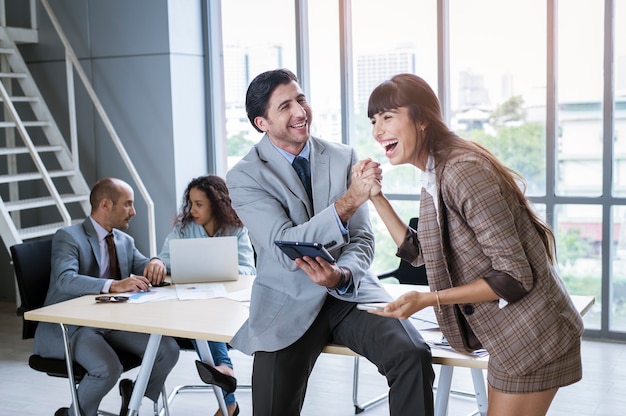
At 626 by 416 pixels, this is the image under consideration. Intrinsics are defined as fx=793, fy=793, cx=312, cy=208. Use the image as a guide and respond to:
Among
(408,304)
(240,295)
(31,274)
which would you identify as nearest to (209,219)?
(240,295)

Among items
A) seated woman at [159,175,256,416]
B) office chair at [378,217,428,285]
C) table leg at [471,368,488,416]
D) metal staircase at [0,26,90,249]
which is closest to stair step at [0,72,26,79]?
metal staircase at [0,26,90,249]

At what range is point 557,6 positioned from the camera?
518cm

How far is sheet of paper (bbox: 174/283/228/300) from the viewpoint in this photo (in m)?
3.49

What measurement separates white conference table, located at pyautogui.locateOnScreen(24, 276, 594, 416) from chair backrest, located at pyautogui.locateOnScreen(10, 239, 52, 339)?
0.82 ft

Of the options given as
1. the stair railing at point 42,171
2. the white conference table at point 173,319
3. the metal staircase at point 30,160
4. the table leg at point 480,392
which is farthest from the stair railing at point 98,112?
the table leg at point 480,392

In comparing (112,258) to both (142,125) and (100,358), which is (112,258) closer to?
(100,358)

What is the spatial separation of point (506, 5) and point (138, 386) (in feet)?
11.7

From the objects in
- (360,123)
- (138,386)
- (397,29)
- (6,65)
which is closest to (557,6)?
(397,29)

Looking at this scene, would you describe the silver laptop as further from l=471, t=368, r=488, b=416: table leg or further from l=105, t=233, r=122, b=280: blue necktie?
l=471, t=368, r=488, b=416: table leg

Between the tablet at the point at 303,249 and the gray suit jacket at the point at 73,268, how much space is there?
1.33m

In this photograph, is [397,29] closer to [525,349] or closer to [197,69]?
[197,69]

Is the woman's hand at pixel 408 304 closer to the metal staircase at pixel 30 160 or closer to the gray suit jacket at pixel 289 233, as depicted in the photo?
the gray suit jacket at pixel 289 233

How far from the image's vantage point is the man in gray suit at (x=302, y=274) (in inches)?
102

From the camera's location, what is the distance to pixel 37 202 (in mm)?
6031
